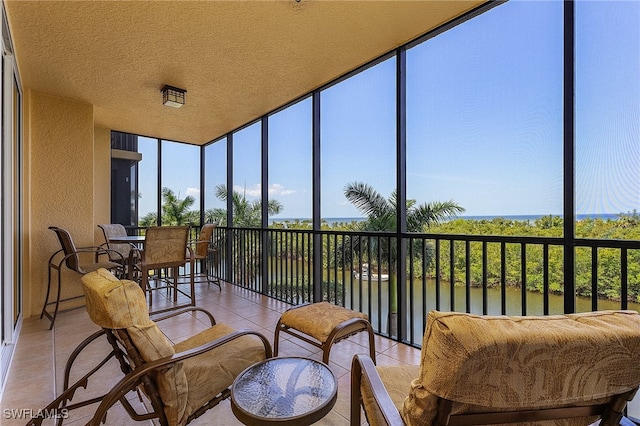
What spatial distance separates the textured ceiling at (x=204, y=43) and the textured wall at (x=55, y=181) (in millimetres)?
254

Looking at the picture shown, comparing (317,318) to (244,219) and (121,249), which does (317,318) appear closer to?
(121,249)

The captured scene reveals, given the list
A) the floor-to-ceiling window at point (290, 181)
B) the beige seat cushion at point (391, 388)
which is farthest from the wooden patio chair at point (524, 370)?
the floor-to-ceiling window at point (290, 181)

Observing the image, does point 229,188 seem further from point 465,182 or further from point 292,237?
point 465,182

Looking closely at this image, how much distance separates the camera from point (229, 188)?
18.0 feet

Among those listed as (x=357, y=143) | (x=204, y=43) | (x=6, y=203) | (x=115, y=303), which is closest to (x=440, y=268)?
(x=115, y=303)

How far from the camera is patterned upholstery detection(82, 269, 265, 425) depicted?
1188mm

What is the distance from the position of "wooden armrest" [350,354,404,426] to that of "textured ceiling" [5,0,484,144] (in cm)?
236

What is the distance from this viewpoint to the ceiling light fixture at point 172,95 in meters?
3.54

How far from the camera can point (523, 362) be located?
2.24 ft

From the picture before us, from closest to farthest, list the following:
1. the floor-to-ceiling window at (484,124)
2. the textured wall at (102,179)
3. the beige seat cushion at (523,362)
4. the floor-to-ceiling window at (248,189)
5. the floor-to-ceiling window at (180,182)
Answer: the beige seat cushion at (523,362), the floor-to-ceiling window at (484,124), the textured wall at (102,179), the floor-to-ceiling window at (180,182), the floor-to-ceiling window at (248,189)

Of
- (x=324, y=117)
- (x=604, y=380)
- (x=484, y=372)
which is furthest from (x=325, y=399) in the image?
(x=324, y=117)

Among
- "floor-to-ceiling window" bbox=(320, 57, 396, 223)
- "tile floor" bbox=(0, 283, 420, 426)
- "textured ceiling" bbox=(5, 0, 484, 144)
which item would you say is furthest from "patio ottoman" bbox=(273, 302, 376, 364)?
"textured ceiling" bbox=(5, 0, 484, 144)

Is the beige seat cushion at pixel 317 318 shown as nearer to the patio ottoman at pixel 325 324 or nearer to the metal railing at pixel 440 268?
the patio ottoman at pixel 325 324

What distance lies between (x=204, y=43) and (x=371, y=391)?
2.95 m
